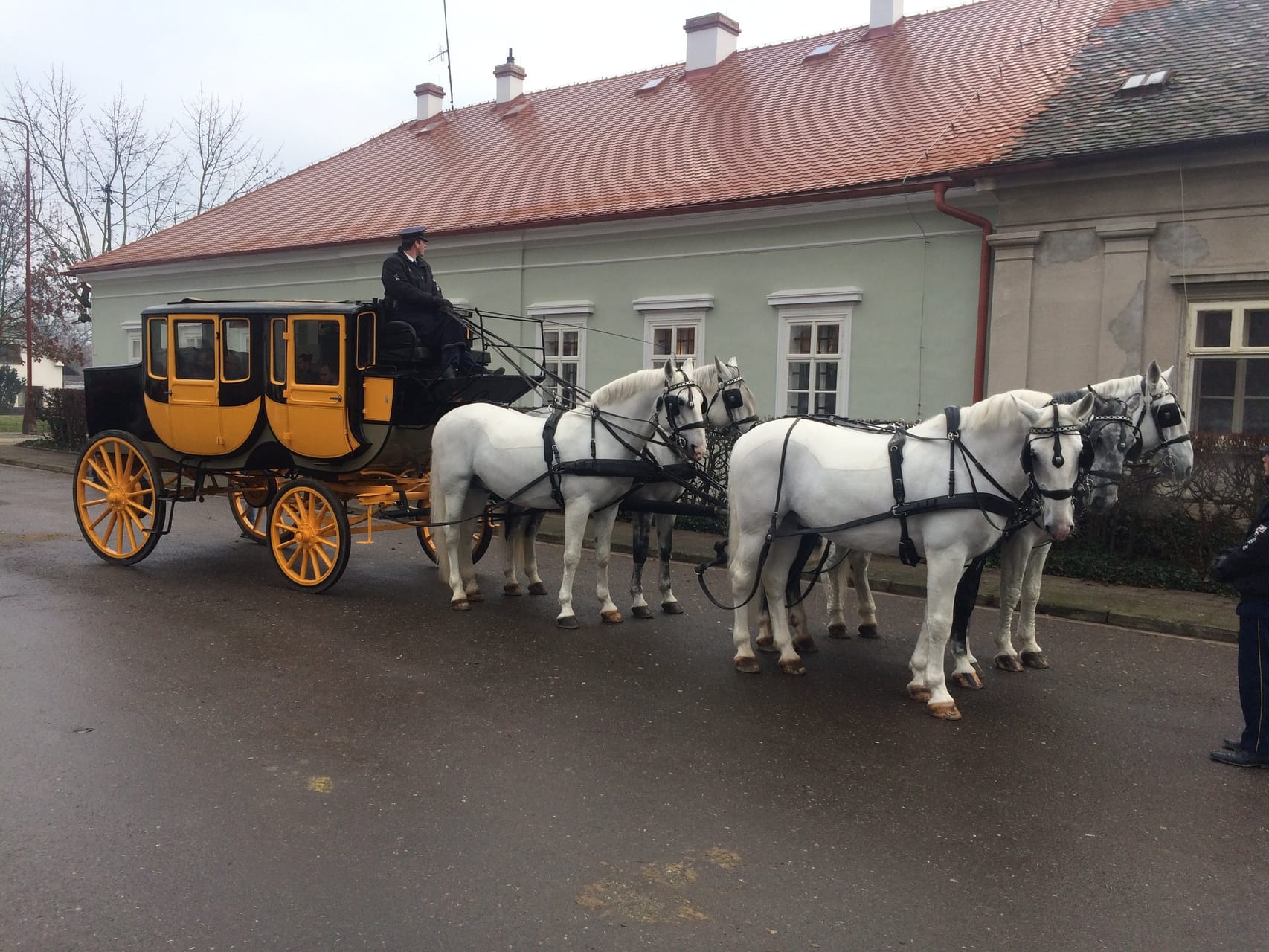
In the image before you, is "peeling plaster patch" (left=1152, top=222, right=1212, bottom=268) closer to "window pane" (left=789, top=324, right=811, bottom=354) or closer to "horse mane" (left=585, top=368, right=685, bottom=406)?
"window pane" (left=789, top=324, right=811, bottom=354)

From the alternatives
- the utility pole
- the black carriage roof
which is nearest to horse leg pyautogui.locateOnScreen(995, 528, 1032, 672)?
the black carriage roof

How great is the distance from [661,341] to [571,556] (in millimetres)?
8929

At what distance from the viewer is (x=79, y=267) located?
25.0 meters

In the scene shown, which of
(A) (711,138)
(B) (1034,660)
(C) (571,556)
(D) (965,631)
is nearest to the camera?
(D) (965,631)

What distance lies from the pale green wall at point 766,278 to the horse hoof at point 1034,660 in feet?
21.3

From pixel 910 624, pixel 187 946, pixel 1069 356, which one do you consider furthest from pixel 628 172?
pixel 187 946

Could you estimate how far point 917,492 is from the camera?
18.3 feet

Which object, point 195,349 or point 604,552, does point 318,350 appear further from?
point 604,552

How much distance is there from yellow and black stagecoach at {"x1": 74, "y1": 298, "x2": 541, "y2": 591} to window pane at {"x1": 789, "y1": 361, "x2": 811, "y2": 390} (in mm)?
6125

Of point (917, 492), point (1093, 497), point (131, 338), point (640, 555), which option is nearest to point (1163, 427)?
point (1093, 497)

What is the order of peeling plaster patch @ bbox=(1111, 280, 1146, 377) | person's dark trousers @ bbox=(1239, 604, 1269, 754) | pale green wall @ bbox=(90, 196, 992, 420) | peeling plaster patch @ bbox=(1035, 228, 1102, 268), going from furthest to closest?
1. pale green wall @ bbox=(90, 196, 992, 420)
2. peeling plaster patch @ bbox=(1035, 228, 1102, 268)
3. peeling plaster patch @ bbox=(1111, 280, 1146, 377)
4. person's dark trousers @ bbox=(1239, 604, 1269, 754)

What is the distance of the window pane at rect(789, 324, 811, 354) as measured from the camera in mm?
14070

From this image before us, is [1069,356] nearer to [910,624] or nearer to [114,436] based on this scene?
[910,624]

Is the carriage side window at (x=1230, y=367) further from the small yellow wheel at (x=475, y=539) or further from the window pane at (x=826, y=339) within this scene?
the small yellow wheel at (x=475, y=539)
